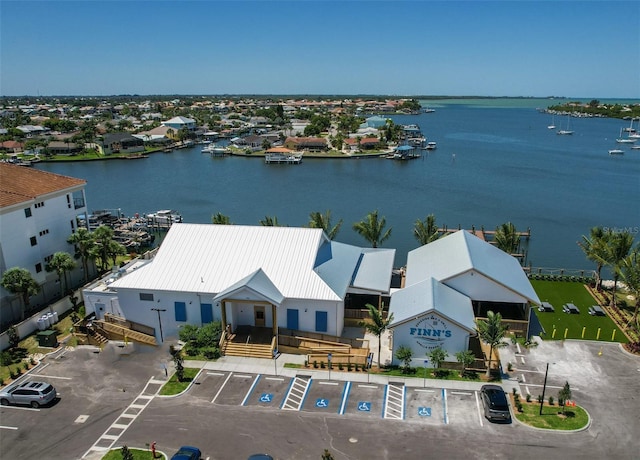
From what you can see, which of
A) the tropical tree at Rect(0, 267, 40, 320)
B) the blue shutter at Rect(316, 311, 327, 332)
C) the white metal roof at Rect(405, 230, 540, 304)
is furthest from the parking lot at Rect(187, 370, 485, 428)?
the tropical tree at Rect(0, 267, 40, 320)

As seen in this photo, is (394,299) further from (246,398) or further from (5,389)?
(5,389)

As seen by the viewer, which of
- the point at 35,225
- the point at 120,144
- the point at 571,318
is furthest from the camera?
the point at 120,144

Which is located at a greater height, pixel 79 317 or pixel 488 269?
pixel 488 269

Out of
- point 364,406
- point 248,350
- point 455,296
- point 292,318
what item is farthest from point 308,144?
point 364,406

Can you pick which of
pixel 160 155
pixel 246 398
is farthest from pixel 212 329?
pixel 160 155

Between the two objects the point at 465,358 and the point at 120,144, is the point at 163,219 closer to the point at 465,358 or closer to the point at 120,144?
the point at 465,358
